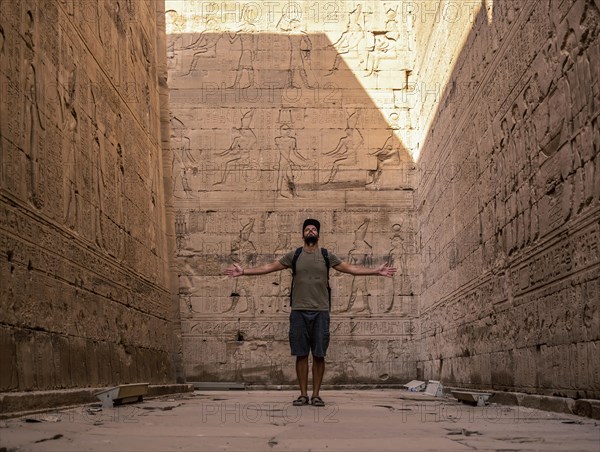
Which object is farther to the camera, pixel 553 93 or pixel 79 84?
pixel 79 84

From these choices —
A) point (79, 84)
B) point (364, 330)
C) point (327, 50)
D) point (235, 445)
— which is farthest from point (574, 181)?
point (327, 50)

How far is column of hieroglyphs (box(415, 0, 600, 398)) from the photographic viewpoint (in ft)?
19.4

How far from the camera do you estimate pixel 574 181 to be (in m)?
6.12

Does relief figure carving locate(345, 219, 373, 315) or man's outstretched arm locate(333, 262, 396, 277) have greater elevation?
relief figure carving locate(345, 219, 373, 315)

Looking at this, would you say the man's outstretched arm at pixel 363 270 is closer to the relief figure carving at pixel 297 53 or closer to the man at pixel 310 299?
the man at pixel 310 299

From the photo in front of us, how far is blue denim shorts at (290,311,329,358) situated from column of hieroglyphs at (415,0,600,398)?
69.2 inches

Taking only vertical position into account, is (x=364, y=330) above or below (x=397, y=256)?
below

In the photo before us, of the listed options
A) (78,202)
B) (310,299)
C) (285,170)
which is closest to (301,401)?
(310,299)

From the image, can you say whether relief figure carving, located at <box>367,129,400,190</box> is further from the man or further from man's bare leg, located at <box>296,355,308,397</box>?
man's bare leg, located at <box>296,355,308,397</box>

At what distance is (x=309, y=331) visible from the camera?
685cm

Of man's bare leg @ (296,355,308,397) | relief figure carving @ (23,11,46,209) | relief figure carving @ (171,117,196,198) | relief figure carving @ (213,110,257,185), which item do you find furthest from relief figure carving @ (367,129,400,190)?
relief figure carving @ (23,11,46,209)

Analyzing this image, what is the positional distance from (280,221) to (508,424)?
1125cm

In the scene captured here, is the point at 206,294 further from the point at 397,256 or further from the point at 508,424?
the point at 508,424

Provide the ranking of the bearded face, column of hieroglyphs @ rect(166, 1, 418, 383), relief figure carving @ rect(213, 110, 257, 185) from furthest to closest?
relief figure carving @ rect(213, 110, 257, 185), column of hieroglyphs @ rect(166, 1, 418, 383), the bearded face
